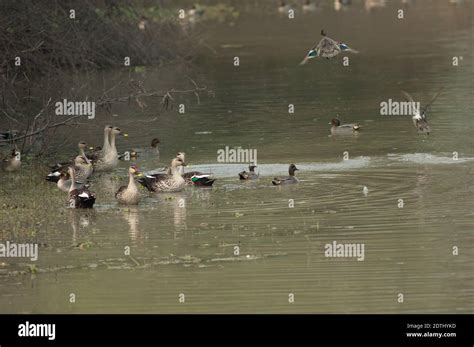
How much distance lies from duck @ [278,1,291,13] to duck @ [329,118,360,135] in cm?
4191

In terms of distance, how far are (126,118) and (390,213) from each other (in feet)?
46.9

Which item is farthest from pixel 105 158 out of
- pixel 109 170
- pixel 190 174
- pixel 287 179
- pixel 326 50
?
pixel 326 50

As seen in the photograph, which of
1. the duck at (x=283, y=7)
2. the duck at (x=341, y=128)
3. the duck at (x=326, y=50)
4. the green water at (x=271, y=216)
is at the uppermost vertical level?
the duck at (x=283, y=7)

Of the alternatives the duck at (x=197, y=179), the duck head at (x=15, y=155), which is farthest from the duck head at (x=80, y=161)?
the duck at (x=197, y=179)

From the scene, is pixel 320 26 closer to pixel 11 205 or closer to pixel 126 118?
pixel 126 118

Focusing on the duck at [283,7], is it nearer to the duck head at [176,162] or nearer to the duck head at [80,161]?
the duck head at [80,161]

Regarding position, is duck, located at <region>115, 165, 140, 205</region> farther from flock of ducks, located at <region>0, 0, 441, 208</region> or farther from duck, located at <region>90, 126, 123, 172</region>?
duck, located at <region>90, 126, 123, 172</region>

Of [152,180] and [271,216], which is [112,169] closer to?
[152,180]

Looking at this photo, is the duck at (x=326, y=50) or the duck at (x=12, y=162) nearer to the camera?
the duck at (x=326, y=50)

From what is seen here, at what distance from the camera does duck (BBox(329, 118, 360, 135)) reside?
28.6 metres

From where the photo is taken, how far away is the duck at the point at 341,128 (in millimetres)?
28641

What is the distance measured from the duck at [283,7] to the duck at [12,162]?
4628 cm

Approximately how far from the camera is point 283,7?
2822 inches

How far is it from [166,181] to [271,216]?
313 centimetres
